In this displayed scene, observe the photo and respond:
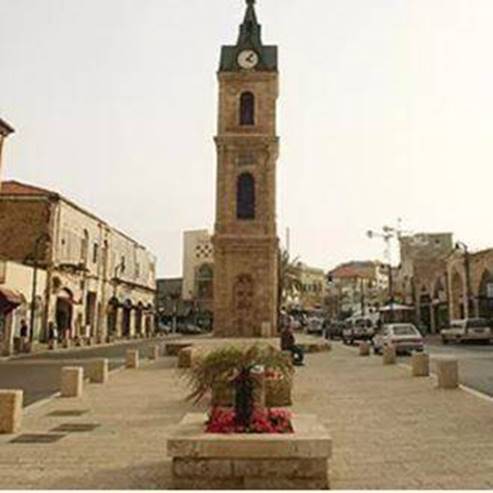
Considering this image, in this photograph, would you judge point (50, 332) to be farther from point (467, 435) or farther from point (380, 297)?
point (380, 297)

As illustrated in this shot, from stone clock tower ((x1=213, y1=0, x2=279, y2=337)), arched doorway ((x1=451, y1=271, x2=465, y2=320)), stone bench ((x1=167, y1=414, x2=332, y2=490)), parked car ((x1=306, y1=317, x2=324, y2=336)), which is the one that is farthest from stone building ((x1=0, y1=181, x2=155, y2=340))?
stone bench ((x1=167, y1=414, x2=332, y2=490))

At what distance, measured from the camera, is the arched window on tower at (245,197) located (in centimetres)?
3966

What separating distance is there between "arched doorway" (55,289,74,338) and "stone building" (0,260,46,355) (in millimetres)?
3182

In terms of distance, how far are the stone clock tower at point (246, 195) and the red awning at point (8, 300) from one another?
35.6ft

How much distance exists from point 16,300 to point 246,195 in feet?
46.7

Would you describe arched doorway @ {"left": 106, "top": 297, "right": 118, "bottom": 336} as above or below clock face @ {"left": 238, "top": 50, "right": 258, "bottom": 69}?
below

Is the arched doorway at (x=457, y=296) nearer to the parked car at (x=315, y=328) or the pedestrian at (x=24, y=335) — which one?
the parked car at (x=315, y=328)

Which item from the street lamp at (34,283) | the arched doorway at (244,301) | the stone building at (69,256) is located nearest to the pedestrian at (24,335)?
the street lamp at (34,283)

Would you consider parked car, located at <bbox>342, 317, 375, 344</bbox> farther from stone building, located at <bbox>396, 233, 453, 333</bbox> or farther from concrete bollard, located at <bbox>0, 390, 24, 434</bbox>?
concrete bollard, located at <bbox>0, 390, 24, 434</bbox>

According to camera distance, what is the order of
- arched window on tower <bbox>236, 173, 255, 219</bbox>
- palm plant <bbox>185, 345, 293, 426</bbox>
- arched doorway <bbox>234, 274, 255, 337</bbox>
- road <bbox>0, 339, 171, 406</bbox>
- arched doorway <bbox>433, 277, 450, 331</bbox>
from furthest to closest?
1. arched doorway <bbox>433, 277, 450, 331</bbox>
2. arched window on tower <bbox>236, 173, 255, 219</bbox>
3. arched doorway <bbox>234, 274, 255, 337</bbox>
4. road <bbox>0, 339, 171, 406</bbox>
5. palm plant <bbox>185, 345, 293, 426</bbox>

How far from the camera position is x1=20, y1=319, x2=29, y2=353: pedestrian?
36.3 m

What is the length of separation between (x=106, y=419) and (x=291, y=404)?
383cm

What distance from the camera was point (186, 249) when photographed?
96.0 meters

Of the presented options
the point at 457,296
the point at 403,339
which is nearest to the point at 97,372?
the point at 403,339
